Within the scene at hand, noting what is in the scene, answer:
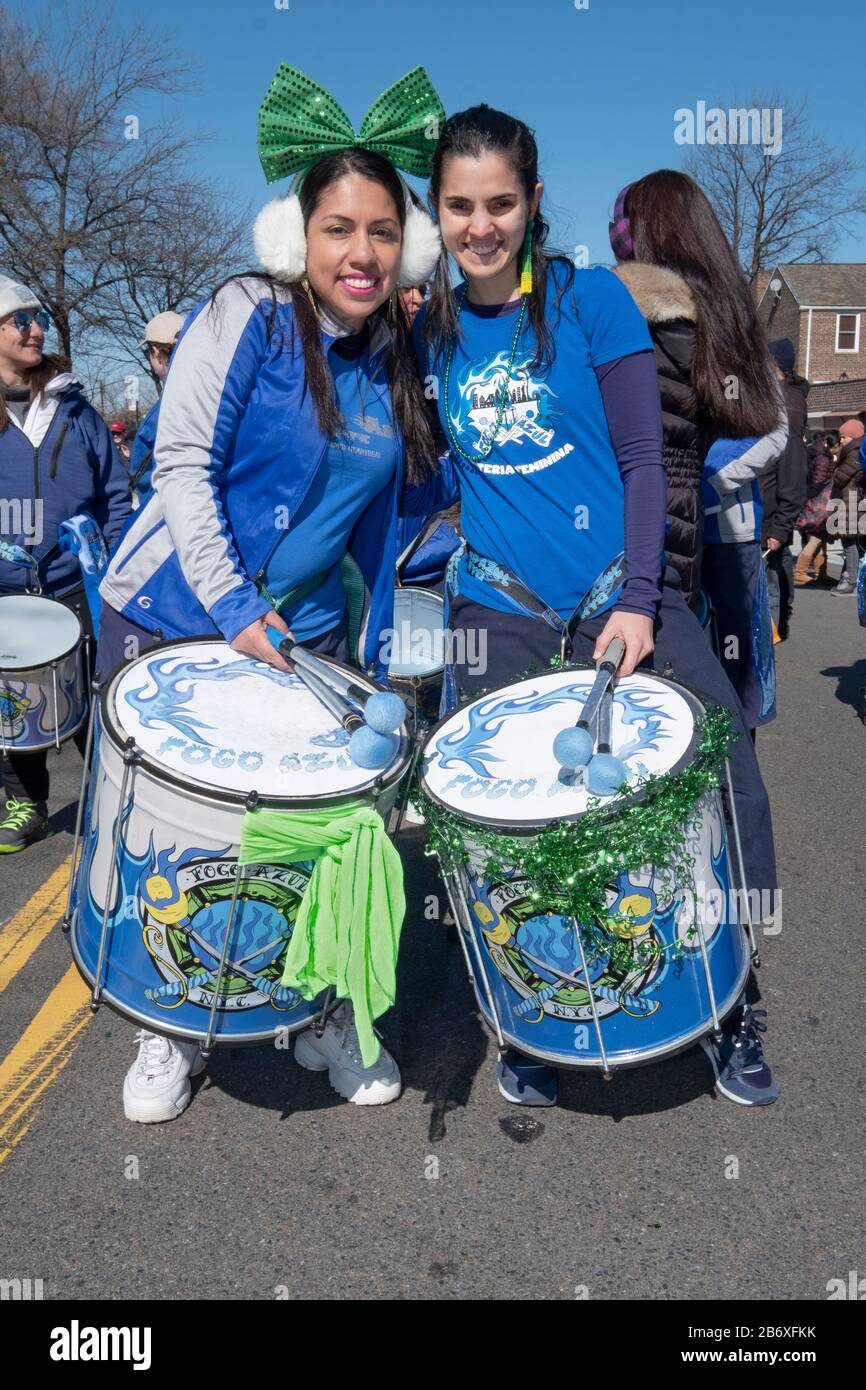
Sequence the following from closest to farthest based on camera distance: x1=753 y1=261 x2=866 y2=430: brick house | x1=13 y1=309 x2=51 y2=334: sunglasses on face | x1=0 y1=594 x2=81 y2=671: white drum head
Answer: x1=0 y1=594 x2=81 y2=671: white drum head → x1=13 y1=309 x2=51 y2=334: sunglasses on face → x1=753 y1=261 x2=866 y2=430: brick house

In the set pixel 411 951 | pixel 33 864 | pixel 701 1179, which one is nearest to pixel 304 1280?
pixel 701 1179

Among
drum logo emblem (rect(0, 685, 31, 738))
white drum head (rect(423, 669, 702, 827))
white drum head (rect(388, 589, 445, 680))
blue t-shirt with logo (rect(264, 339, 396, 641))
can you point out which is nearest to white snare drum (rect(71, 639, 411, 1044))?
white drum head (rect(423, 669, 702, 827))

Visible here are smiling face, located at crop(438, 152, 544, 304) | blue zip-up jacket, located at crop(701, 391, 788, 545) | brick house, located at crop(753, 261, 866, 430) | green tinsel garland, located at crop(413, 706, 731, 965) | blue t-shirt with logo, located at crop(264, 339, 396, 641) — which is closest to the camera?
green tinsel garland, located at crop(413, 706, 731, 965)

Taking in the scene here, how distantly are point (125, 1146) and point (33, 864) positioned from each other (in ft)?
6.61

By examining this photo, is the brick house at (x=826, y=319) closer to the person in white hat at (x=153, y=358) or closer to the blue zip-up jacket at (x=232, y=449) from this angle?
the person in white hat at (x=153, y=358)

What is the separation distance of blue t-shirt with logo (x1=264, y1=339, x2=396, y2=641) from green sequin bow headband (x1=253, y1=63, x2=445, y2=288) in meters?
0.24

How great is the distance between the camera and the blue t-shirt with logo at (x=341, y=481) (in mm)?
2479

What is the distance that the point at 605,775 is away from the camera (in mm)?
1889

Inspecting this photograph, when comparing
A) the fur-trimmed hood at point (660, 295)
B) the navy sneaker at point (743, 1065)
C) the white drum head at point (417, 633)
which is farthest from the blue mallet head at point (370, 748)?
the white drum head at point (417, 633)

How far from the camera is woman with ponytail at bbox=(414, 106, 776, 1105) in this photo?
7.77 ft

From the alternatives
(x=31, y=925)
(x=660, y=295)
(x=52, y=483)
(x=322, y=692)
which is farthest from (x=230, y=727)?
(x=52, y=483)

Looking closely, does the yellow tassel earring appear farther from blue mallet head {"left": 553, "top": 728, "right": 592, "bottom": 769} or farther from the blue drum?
blue mallet head {"left": 553, "top": 728, "right": 592, "bottom": 769}
